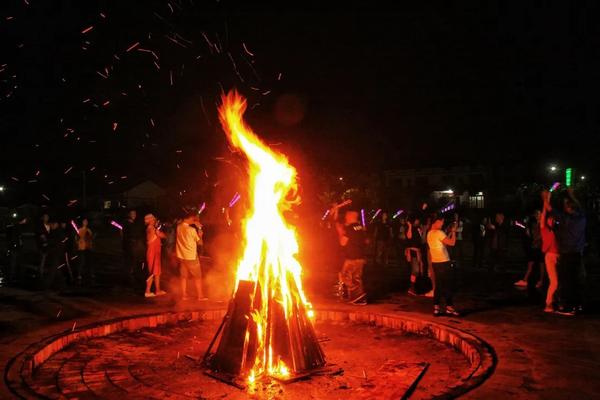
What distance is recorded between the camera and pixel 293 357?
22.7ft

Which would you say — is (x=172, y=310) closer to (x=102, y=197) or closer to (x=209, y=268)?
(x=209, y=268)

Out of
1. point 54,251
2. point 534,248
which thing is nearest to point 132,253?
point 54,251

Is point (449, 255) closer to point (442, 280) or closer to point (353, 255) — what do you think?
point (353, 255)

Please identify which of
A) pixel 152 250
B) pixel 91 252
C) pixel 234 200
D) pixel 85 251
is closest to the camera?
pixel 152 250

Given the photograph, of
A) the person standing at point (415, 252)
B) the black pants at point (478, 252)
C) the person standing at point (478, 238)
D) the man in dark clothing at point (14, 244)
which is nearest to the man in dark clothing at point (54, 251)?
the man in dark clothing at point (14, 244)

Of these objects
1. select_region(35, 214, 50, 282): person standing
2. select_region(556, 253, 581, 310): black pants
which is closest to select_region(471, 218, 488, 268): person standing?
select_region(556, 253, 581, 310): black pants

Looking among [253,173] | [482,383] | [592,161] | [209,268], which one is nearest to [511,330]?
[482,383]

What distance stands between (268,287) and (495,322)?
4.29 meters

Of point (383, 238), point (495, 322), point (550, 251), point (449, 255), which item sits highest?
point (383, 238)

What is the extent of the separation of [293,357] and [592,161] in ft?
130

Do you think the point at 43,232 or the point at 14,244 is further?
the point at 14,244

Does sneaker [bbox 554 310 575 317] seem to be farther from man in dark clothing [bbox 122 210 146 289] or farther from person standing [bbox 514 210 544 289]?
man in dark clothing [bbox 122 210 146 289]

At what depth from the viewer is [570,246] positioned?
380 inches

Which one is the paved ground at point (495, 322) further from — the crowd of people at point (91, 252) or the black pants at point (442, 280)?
the crowd of people at point (91, 252)
